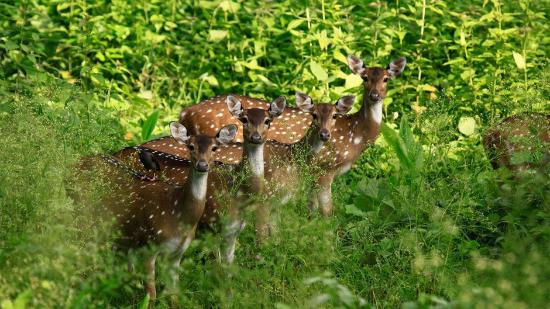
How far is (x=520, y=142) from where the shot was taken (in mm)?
8852

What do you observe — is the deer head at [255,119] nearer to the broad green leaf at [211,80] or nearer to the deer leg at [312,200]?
the deer leg at [312,200]

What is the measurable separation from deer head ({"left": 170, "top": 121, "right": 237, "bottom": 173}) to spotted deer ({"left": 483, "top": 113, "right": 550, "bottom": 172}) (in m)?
1.92

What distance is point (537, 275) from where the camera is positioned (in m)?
6.28

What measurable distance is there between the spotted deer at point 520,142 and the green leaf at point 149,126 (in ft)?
9.89

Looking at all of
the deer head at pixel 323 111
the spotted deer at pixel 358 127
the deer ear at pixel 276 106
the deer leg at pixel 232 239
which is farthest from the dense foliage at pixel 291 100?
the deer ear at pixel 276 106

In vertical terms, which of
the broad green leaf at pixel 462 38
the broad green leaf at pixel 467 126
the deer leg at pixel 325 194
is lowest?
the broad green leaf at pixel 467 126

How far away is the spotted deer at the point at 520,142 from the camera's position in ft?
27.2

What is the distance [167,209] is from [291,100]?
3803 mm

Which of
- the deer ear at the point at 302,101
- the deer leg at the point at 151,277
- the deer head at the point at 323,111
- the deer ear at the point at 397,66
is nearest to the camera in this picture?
the deer leg at the point at 151,277

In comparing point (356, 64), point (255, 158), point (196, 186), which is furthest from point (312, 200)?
point (356, 64)

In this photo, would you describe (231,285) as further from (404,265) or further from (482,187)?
(482,187)

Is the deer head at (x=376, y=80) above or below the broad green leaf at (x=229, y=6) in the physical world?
above

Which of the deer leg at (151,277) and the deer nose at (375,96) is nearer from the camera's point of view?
the deer leg at (151,277)

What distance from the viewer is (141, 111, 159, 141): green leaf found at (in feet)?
35.2
